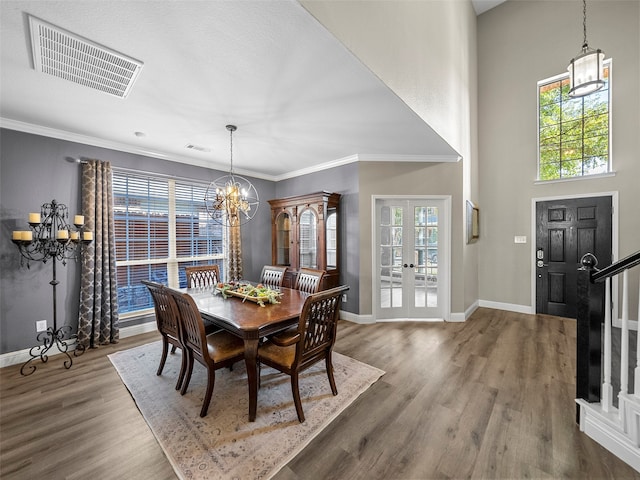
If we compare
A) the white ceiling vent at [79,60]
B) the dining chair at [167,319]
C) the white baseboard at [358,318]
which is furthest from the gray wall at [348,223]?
the white ceiling vent at [79,60]

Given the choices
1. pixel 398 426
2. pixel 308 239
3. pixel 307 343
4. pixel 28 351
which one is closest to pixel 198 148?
pixel 308 239

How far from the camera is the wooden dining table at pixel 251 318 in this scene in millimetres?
1875

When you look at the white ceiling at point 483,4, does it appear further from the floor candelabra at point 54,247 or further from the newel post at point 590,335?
the floor candelabra at point 54,247

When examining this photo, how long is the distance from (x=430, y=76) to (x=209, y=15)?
2403mm

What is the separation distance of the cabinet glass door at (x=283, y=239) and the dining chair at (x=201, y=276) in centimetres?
138

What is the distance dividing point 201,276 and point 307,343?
2.21 meters

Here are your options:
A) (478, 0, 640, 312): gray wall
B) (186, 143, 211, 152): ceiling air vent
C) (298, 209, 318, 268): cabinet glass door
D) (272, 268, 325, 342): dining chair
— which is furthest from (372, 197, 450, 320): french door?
(186, 143, 211, 152): ceiling air vent

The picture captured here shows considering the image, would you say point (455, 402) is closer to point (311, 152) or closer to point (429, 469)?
point (429, 469)

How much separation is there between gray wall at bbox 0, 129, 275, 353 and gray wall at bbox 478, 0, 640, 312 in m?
6.22

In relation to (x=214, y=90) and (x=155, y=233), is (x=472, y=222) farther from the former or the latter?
(x=155, y=233)

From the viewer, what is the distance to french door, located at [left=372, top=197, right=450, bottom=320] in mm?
4090

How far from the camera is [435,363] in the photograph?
110 inches

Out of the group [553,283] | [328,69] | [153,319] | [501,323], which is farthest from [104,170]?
[553,283]

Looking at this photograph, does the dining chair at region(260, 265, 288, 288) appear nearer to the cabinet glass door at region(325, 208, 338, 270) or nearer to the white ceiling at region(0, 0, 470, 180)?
the cabinet glass door at region(325, 208, 338, 270)
